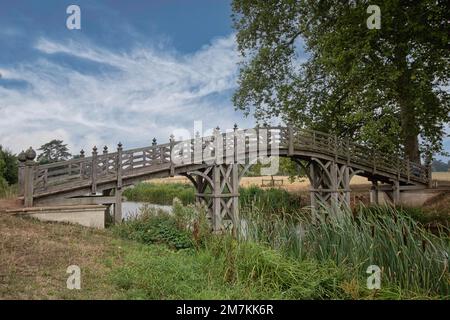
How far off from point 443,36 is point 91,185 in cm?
1514

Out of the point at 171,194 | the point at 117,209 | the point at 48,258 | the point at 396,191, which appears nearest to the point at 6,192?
the point at 117,209

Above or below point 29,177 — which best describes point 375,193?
below

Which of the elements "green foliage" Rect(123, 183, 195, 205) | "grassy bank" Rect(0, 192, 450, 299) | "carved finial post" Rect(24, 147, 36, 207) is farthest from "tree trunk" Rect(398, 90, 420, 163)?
"green foliage" Rect(123, 183, 195, 205)

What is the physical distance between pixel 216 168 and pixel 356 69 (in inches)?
311

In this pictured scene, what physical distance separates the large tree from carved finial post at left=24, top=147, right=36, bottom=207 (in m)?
13.5

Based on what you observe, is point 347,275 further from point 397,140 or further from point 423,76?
point 397,140

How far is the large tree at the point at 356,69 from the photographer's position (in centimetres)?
1739

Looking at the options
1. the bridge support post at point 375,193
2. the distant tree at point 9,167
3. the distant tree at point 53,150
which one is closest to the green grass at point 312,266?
the bridge support post at point 375,193

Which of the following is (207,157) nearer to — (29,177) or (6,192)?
(29,177)

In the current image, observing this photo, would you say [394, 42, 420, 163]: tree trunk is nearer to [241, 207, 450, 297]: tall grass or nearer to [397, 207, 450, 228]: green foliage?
[397, 207, 450, 228]: green foliage

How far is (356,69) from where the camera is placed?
17.8 metres

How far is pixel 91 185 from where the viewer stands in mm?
13570
